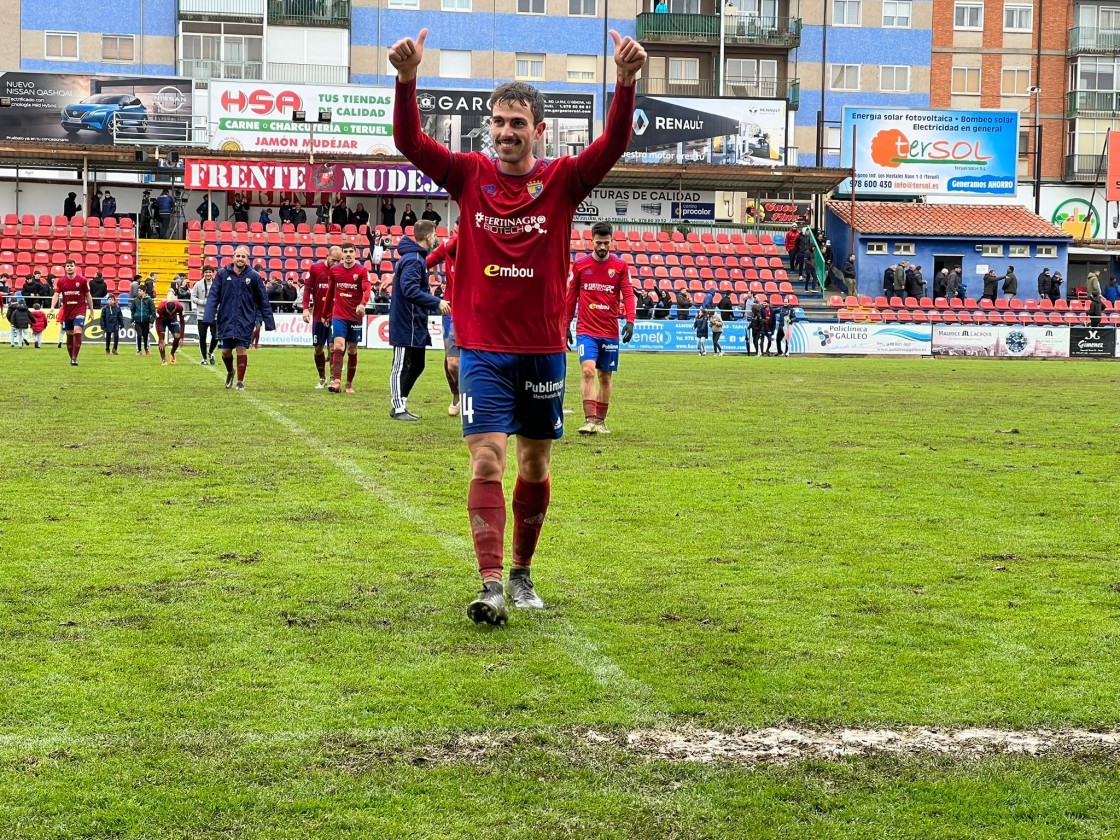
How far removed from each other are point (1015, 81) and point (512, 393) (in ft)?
228

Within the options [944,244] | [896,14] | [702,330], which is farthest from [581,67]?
[702,330]

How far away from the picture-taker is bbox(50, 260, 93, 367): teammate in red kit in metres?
25.4

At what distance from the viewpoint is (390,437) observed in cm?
1323

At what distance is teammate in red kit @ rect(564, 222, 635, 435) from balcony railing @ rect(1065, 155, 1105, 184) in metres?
57.6

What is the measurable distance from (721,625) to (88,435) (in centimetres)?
893

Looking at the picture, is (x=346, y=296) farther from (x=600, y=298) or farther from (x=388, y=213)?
(x=388, y=213)

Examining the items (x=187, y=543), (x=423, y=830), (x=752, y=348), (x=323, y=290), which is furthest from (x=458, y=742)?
(x=752, y=348)

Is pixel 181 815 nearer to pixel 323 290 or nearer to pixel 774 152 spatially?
pixel 323 290

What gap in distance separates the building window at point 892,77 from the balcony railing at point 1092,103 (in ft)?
29.8

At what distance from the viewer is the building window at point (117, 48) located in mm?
59344

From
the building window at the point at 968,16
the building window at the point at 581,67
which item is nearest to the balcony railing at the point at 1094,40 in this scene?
the building window at the point at 968,16

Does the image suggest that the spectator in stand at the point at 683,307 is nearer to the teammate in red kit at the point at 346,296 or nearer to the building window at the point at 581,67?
the teammate in red kit at the point at 346,296

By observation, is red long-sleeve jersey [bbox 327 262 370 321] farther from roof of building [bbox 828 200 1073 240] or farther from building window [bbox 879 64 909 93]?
building window [bbox 879 64 909 93]

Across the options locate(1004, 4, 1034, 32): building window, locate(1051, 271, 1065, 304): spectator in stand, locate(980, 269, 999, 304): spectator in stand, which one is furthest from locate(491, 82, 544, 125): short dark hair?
locate(1004, 4, 1034, 32): building window
